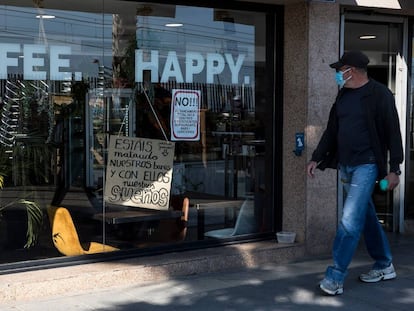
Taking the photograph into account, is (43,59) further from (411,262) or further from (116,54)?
(411,262)

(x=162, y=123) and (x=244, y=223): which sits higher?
(x=162, y=123)

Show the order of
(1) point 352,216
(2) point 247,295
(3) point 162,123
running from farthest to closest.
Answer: (3) point 162,123 → (2) point 247,295 → (1) point 352,216

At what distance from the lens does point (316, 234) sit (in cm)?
633

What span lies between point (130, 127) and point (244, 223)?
1.55 metres

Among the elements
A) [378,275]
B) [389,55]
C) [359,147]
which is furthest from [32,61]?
[389,55]

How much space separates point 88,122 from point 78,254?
1.33 metres

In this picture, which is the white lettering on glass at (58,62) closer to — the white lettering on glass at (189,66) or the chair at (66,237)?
the white lettering on glass at (189,66)

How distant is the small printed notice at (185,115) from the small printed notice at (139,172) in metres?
0.15

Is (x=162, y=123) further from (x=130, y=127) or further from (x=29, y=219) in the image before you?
(x=29, y=219)

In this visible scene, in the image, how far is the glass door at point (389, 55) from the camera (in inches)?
286

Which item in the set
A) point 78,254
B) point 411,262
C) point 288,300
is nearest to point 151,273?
point 78,254

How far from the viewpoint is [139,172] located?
238 inches

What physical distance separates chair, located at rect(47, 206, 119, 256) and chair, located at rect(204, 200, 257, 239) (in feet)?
4.03

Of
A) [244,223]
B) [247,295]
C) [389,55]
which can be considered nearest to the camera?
[247,295]
